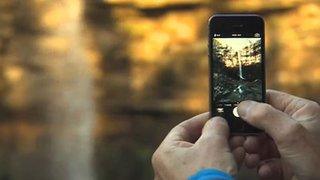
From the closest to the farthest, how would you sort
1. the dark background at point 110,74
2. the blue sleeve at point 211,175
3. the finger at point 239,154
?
the blue sleeve at point 211,175, the finger at point 239,154, the dark background at point 110,74

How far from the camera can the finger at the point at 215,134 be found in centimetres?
98

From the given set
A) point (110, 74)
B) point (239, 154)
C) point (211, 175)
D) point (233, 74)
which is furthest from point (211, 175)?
point (110, 74)

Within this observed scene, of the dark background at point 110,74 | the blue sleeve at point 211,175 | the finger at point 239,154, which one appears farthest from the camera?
the dark background at point 110,74

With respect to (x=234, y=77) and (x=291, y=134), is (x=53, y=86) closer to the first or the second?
(x=234, y=77)

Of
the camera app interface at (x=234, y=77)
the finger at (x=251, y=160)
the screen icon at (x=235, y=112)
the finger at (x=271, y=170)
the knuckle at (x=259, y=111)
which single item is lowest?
the finger at (x=271, y=170)

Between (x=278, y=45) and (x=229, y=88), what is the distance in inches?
43.7

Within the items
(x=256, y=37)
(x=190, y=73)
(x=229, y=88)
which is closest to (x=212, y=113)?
(x=229, y=88)

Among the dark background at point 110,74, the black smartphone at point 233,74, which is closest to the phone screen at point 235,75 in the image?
the black smartphone at point 233,74

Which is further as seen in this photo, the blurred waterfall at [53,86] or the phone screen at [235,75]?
the blurred waterfall at [53,86]

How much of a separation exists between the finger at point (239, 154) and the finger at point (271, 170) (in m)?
0.06

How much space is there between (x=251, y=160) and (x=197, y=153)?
0.49 ft

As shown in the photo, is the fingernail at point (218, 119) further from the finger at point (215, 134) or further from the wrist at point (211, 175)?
the wrist at point (211, 175)

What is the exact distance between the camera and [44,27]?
223cm

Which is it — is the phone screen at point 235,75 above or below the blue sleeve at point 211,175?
above
